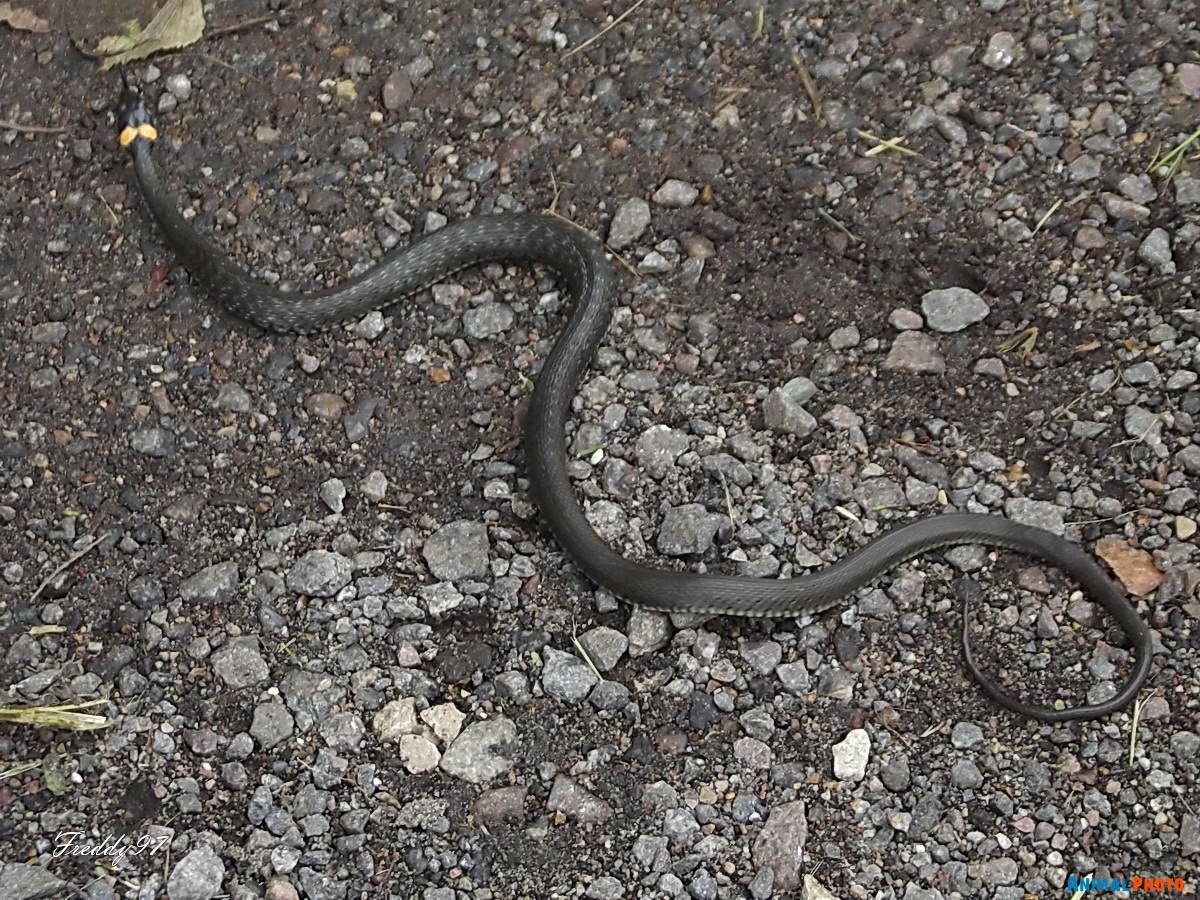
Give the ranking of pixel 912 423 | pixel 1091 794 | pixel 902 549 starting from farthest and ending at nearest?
1. pixel 912 423
2. pixel 902 549
3. pixel 1091 794

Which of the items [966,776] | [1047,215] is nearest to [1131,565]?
[966,776]

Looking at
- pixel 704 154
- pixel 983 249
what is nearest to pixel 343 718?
pixel 704 154

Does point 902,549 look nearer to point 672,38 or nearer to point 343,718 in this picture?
point 343,718

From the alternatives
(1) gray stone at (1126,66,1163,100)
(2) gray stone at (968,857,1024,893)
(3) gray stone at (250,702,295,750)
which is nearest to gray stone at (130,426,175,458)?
(3) gray stone at (250,702,295,750)

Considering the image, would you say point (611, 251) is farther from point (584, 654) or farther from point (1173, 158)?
point (1173, 158)

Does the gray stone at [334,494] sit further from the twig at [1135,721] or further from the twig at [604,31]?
the twig at [1135,721]

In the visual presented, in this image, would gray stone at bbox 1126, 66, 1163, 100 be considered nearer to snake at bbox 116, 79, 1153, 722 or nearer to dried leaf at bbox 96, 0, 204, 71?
snake at bbox 116, 79, 1153, 722
